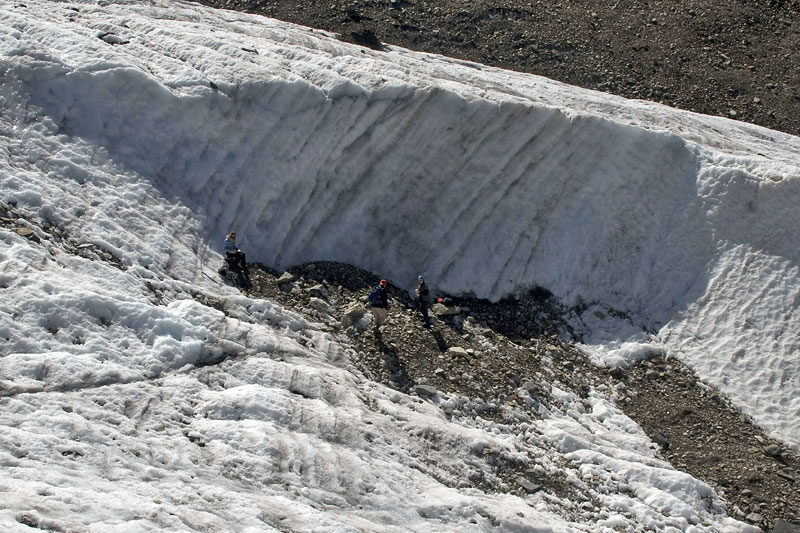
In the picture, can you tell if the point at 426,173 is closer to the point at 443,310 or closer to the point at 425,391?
the point at 443,310

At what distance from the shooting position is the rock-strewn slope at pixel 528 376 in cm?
1394

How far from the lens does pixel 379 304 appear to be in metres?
14.5

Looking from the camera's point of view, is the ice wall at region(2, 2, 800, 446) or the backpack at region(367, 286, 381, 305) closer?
the backpack at region(367, 286, 381, 305)

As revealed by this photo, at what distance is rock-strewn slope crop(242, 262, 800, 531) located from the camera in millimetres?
13938

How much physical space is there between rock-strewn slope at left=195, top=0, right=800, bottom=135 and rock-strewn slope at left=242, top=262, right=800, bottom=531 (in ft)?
54.6

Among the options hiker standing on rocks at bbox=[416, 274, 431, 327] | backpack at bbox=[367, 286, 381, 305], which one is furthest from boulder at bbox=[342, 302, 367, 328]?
hiker standing on rocks at bbox=[416, 274, 431, 327]

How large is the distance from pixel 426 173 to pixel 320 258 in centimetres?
351

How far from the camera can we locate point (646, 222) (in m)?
18.8

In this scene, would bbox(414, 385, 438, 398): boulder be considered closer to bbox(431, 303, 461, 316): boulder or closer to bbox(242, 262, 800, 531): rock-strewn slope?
bbox(242, 262, 800, 531): rock-strewn slope

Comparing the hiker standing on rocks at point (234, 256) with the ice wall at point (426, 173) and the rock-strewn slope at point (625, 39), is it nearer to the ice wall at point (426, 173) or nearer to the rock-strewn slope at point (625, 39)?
the ice wall at point (426, 173)

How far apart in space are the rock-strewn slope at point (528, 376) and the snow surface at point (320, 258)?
1.32ft

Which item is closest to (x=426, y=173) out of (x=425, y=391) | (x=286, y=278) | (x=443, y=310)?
(x=443, y=310)

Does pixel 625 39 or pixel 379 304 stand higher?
pixel 625 39

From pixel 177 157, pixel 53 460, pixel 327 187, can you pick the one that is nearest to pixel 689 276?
pixel 327 187
